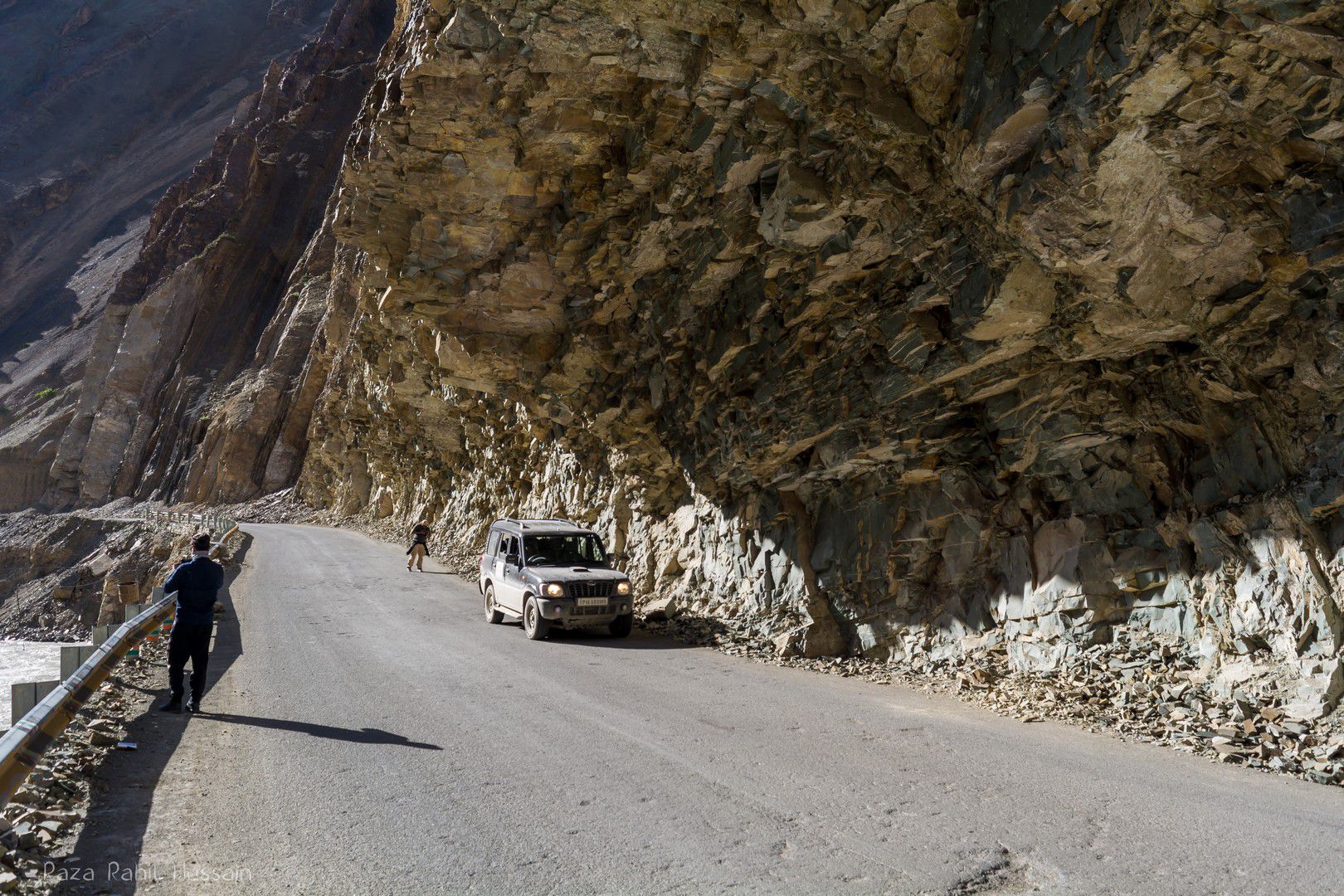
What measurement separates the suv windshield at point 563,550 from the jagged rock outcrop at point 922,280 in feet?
5.55

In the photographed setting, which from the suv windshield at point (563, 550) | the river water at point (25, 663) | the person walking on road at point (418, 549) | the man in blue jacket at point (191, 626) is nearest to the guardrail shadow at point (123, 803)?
the man in blue jacket at point (191, 626)

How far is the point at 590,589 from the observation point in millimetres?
12133

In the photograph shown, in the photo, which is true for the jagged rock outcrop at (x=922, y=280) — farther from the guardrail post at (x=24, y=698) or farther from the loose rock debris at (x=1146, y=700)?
the guardrail post at (x=24, y=698)

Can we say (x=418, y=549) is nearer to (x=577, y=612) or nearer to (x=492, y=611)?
(x=492, y=611)

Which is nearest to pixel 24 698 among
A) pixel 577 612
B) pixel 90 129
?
pixel 577 612

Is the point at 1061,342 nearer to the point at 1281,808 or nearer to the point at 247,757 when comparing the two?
the point at 1281,808

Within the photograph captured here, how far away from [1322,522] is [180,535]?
1512 inches

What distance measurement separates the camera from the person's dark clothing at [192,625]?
7.49 meters

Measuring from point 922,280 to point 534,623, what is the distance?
288 inches

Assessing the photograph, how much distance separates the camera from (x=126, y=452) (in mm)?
65188

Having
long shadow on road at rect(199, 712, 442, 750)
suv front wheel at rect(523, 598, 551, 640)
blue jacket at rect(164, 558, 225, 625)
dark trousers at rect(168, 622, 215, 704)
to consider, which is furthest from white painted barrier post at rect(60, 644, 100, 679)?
suv front wheel at rect(523, 598, 551, 640)

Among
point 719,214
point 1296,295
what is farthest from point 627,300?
point 1296,295

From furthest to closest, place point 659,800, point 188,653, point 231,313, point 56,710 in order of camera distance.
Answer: point 231,313
point 188,653
point 56,710
point 659,800

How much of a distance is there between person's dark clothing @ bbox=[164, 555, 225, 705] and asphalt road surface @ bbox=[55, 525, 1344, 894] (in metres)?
0.39
